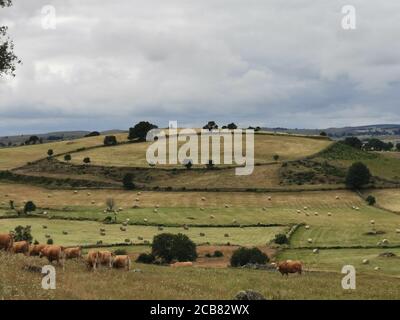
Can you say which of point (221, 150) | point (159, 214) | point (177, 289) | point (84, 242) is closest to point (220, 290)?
point (177, 289)

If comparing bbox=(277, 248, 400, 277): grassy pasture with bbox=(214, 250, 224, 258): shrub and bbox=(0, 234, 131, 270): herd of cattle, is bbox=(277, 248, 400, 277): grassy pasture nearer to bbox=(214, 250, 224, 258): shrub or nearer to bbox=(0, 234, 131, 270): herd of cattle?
bbox=(214, 250, 224, 258): shrub

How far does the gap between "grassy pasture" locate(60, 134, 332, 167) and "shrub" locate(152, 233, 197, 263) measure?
88168 millimetres

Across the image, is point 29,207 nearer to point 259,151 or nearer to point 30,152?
point 259,151

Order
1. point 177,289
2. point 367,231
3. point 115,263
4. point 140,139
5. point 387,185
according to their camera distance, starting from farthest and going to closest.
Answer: point 140,139 → point 387,185 → point 367,231 → point 115,263 → point 177,289

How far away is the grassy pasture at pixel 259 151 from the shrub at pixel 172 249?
88.2m

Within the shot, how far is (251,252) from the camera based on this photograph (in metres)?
60.5

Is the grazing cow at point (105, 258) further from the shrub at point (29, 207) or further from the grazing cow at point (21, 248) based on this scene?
the shrub at point (29, 207)

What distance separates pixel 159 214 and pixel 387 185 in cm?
6447

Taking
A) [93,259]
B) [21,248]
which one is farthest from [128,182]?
[93,259]

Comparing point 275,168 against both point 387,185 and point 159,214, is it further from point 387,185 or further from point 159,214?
point 159,214

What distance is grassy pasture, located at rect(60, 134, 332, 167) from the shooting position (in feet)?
526

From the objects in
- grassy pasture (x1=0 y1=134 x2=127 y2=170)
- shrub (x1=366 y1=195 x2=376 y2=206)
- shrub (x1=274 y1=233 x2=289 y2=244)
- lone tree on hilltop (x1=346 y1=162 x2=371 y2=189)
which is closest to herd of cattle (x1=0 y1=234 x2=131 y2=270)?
shrub (x1=274 y1=233 x2=289 y2=244)

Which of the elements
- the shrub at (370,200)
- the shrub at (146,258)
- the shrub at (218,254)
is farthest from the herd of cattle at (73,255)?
the shrub at (370,200)

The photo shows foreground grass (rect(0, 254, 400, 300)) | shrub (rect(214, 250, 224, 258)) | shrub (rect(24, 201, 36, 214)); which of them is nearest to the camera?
foreground grass (rect(0, 254, 400, 300))
